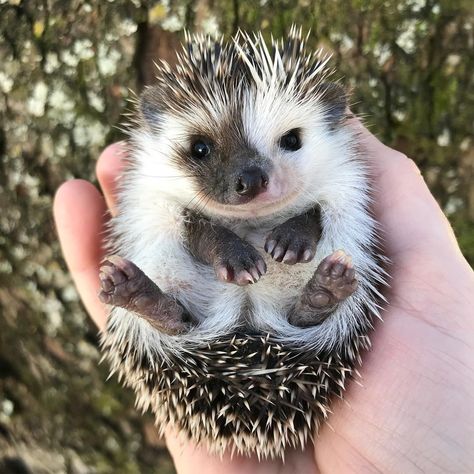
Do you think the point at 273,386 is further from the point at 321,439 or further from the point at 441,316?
the point at 441,316

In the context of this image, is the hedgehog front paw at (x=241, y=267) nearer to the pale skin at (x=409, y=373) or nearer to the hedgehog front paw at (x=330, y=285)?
the hedgehog front paw at (x=330, y=285)

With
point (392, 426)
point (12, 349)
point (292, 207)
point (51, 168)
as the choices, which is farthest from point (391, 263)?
point (12, 349)

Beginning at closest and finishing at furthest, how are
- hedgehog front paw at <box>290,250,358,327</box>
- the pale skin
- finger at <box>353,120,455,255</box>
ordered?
hedgehog front paw at <box>290,250,358,327</box>
the pale skin
finger at <box>353,120,455,255</box>

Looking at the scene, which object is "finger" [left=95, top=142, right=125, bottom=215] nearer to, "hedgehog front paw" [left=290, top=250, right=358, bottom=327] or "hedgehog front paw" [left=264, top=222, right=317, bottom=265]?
"hedgehog front paw" [left=264, top=222, right=317, bottom=265]

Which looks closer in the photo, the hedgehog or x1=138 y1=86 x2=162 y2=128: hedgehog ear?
the hedgehog

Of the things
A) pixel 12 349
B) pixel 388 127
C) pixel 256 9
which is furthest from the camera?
pixel 12 349

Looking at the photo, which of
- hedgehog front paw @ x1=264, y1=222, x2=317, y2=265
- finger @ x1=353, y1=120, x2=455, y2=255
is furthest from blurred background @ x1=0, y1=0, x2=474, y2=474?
hedgehog front paw @ x1=264, y1=222, x2=317, y2=265

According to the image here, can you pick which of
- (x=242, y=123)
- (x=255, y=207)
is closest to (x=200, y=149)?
(x=242, y=123)
